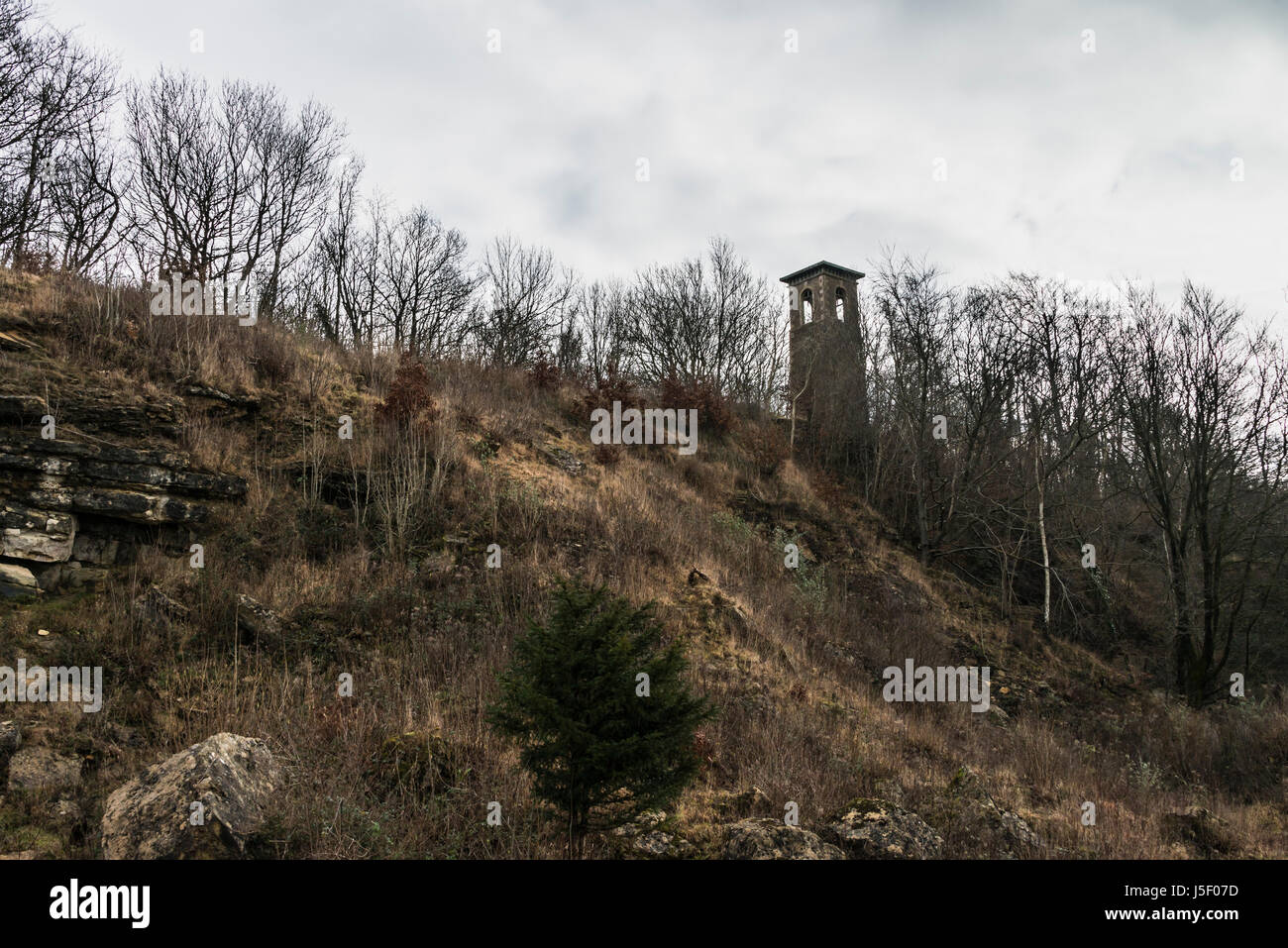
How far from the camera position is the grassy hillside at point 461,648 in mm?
5230

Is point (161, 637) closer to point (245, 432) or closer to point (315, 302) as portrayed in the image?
point (245, 432)

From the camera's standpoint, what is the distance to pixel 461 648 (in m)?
7.37

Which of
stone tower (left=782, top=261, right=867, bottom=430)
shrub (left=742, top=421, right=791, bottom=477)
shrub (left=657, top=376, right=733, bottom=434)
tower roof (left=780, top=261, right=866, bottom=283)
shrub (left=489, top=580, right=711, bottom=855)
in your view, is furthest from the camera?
tower roof (left=780, top=261, right=866, bottom=283)

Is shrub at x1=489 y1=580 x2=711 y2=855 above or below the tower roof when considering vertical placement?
below

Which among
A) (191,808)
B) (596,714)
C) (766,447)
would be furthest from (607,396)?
(191,808)

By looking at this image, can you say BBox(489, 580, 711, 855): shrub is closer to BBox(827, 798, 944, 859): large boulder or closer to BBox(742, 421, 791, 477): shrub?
BBox(827, 798, 944, 859): large boulder

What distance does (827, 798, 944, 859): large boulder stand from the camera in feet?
16.4

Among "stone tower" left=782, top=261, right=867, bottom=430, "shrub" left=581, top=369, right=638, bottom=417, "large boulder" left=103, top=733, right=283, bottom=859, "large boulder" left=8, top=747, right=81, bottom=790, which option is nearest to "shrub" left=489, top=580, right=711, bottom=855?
"large boulder" left=103, top=733, right=283, bottom=859

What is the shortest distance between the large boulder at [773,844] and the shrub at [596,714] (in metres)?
0.84

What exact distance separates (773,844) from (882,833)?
1.13 meters

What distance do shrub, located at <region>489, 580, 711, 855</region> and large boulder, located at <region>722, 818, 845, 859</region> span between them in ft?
2.76
